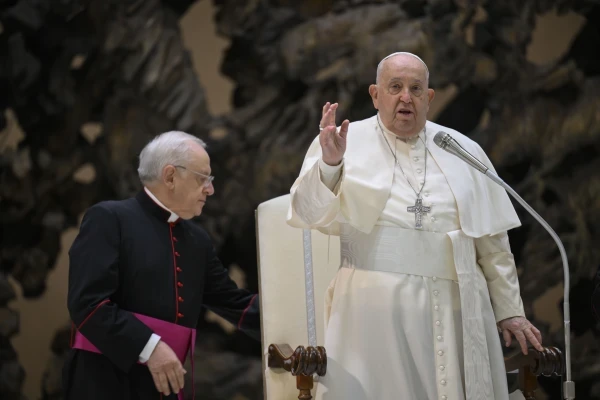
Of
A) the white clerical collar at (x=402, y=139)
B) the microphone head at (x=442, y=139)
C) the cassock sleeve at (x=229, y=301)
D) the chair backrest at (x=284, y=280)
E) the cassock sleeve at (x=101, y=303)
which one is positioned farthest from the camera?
the cassock sleeve at (x=229, y=301)

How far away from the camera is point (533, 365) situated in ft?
11.3

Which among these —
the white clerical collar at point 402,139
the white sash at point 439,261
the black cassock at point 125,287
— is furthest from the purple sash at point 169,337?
the white clerical collar at point 402,139

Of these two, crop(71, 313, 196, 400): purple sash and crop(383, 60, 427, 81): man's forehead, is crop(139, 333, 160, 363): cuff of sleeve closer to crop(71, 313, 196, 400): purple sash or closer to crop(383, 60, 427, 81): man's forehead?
crop(71, 313, 196, 400): purple sash

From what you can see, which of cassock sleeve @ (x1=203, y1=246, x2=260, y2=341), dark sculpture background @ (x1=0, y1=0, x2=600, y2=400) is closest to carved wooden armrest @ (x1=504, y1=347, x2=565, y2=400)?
cassock sleeve @ (x1=203, y1=246, x2=260, y2=341)

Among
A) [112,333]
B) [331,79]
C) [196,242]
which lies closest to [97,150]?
[331,79]

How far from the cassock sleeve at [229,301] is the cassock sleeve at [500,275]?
1150mm

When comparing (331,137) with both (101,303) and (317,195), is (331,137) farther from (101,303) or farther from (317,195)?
(101,303)

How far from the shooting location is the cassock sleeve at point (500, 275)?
3443 millimetres

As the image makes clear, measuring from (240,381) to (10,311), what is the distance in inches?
74.2

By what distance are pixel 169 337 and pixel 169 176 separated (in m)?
0.70

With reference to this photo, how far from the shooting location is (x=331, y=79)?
7.02 m

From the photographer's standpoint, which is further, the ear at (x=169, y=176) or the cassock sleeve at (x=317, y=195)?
the ear at (x=169, y=176)

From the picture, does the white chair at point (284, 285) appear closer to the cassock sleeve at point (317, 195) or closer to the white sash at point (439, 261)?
the white sash at point (439, 261)

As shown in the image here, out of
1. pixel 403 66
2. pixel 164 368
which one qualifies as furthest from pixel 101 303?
pixel 403 66
